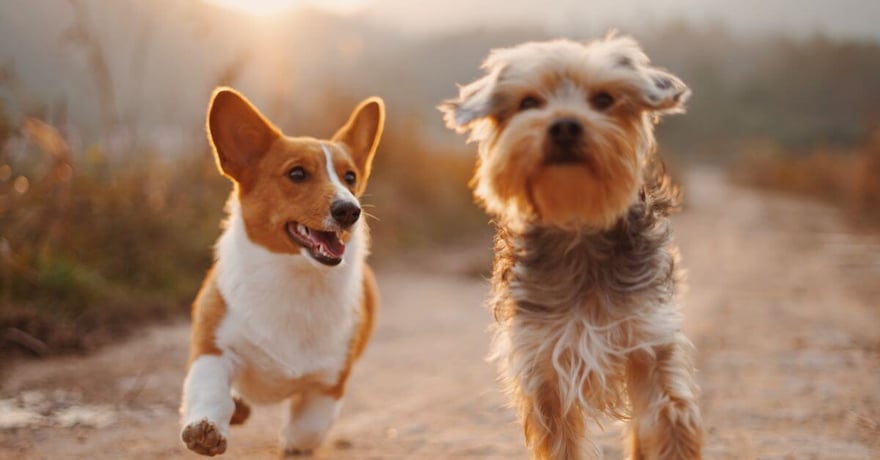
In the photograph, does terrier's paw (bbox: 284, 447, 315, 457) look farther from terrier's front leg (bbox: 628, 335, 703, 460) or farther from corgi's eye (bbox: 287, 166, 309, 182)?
terrier's front leg (bbox: 628, 335, 703, 460)

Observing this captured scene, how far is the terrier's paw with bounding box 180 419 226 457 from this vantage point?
406 cm

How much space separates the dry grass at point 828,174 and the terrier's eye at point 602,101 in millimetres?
17072

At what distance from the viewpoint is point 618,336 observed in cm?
384

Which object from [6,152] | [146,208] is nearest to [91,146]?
[146,208]

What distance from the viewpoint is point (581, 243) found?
12.9ft

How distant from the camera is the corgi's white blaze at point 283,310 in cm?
467

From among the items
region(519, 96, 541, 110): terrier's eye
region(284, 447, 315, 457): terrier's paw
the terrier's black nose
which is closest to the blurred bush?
region(284, 447, 315, 457): terrier's paw

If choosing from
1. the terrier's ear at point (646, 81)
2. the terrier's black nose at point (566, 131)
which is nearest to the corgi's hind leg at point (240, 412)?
the terrier's black nose at point (566, 131)

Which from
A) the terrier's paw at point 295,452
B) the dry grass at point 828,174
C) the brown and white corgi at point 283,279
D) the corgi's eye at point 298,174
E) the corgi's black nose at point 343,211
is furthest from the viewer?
the dry grass at point 828,174

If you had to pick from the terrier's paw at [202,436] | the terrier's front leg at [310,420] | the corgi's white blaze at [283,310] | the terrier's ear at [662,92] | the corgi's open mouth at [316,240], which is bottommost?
the terrier's paw at [202,436]

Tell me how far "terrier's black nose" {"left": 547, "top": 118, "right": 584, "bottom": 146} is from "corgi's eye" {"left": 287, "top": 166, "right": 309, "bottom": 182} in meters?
1.77

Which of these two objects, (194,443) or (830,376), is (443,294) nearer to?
(830,376)

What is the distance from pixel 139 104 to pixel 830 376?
356 inches

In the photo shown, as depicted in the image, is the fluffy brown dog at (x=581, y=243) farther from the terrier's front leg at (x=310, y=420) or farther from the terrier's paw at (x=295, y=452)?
the terrier's paw at (x=295, y=452)
